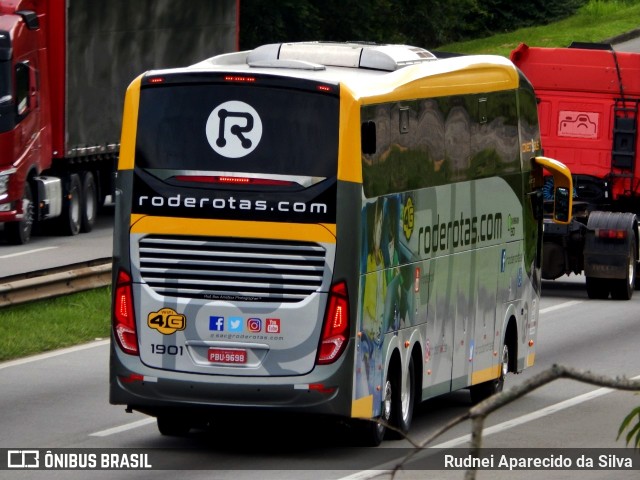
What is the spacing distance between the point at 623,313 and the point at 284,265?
13.2 meters

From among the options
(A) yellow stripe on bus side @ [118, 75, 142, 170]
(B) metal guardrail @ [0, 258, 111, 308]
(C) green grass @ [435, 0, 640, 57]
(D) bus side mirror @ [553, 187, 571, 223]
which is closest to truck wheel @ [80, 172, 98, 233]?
(B) metal guardrail @ [0, 258, 111, 308]

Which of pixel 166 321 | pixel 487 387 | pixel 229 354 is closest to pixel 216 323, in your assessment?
pixel 229 354

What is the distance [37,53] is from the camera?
29828mm

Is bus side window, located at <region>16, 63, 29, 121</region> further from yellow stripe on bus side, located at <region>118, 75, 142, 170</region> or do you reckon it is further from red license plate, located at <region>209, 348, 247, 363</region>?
red license plate, located at <region>209, 348, 247, 363</region>

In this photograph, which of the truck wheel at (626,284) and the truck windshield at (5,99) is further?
the truck windshield at (5,99)

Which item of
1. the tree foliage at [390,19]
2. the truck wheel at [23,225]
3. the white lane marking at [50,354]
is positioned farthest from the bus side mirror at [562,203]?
the tree foliage at [390,19]

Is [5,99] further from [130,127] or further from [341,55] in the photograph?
[130,127]

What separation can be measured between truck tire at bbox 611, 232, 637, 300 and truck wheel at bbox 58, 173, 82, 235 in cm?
931

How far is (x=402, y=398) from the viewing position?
1435 centimetres

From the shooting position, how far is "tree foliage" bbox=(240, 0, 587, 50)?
54656 mm

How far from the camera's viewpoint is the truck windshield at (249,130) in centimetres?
1316

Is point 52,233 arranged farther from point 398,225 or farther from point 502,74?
point 398,225

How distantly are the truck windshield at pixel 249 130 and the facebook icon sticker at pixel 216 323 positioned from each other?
3.40 feet

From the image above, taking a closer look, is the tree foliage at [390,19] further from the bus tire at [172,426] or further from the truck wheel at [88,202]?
the bus tire at [172,426]
